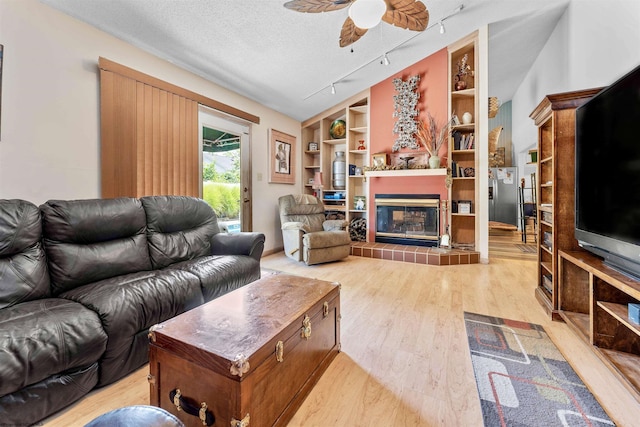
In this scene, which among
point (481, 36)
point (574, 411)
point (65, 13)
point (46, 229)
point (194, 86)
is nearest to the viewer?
point (574, 411)

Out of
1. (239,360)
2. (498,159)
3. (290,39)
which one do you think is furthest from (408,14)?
(498,159)

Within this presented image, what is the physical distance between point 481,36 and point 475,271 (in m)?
3.24

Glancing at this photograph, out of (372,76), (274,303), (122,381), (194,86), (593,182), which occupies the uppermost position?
(372,76)

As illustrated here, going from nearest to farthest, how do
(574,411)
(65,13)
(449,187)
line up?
(574,411) → (65,13) → (449,187)

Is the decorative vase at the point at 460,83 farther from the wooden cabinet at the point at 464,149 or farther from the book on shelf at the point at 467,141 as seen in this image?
the book on shelf at the point at 467,141

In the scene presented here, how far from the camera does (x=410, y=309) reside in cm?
226

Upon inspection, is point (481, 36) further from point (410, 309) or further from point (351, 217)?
point (410, 309)

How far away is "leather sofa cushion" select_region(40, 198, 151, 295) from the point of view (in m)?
1.61

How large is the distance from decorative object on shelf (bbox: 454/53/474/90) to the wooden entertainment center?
196cm

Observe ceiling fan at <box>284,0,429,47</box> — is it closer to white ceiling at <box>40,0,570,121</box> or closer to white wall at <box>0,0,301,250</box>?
white ceiling at <box>40,0,570,121</box>

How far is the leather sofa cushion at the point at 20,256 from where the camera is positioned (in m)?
1.38

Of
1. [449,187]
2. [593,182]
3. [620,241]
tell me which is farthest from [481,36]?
[620,241]

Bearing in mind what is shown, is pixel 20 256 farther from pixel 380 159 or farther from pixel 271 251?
pixel 380 159

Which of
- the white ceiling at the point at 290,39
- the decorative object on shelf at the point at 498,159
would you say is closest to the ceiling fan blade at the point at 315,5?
the white ceiling at the point at 290,39
